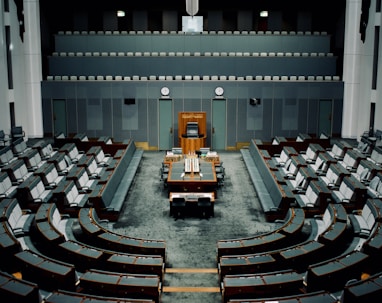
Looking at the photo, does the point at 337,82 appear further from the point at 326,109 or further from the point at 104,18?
the point at 104,18

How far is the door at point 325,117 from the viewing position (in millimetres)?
22969

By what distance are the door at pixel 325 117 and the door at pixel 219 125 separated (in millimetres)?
4226

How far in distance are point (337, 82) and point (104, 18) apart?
12125 mm

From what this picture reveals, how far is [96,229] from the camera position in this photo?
38.4 feet

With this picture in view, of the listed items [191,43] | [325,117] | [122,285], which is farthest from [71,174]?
[325,117]

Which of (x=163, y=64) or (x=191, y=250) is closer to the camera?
(x=191, y=250)

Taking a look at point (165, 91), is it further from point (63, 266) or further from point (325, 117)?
point (63, 266)

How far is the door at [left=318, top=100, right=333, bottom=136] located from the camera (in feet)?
75.4

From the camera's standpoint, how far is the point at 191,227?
43.9ft

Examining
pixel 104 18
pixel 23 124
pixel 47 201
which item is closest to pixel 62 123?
pixel 23 124

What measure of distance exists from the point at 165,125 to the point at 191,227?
9877 mm

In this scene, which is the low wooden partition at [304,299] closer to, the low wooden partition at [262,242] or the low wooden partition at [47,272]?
the low wooden partition at [262,242]

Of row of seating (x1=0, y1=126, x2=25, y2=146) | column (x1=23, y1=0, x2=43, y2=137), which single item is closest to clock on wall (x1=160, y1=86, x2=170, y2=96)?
column (x1=23, y1=0, x2=43, y2=137)

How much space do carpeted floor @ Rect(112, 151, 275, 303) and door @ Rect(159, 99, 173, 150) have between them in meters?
4.04
